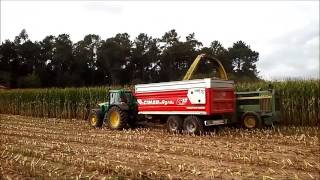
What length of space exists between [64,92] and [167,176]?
21084 millimetres

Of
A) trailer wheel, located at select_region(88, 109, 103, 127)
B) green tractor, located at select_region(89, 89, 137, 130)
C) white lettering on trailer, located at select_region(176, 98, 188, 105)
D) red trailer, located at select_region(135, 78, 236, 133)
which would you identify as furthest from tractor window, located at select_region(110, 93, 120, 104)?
white lettering on trailer, located at select_region(176, 98, 188, 105)

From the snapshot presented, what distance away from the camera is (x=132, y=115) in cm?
1702

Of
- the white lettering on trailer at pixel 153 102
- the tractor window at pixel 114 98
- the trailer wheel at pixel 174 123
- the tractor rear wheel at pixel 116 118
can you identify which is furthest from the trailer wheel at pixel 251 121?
the tractor window at pixel 114 98

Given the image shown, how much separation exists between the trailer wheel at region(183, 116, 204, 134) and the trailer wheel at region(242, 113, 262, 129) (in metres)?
2.42

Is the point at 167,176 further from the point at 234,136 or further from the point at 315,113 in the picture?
the point at 315,113

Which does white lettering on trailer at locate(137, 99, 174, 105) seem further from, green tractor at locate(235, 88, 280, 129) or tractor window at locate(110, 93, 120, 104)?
green tractor at locate(235, 88, 280, 129)

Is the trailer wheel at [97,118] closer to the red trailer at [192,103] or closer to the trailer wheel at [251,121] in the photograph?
the red trailer at [192,103]

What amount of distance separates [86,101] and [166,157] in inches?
656

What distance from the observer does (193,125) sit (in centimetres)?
1423

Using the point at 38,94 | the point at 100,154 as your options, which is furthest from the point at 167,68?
the point at 100,154

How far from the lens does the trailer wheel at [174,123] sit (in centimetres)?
1467

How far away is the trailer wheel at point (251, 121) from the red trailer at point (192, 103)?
0.81 meters

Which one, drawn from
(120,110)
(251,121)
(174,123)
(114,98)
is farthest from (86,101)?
(251,121)

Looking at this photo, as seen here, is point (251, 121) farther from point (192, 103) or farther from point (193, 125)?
point (192, 103)
